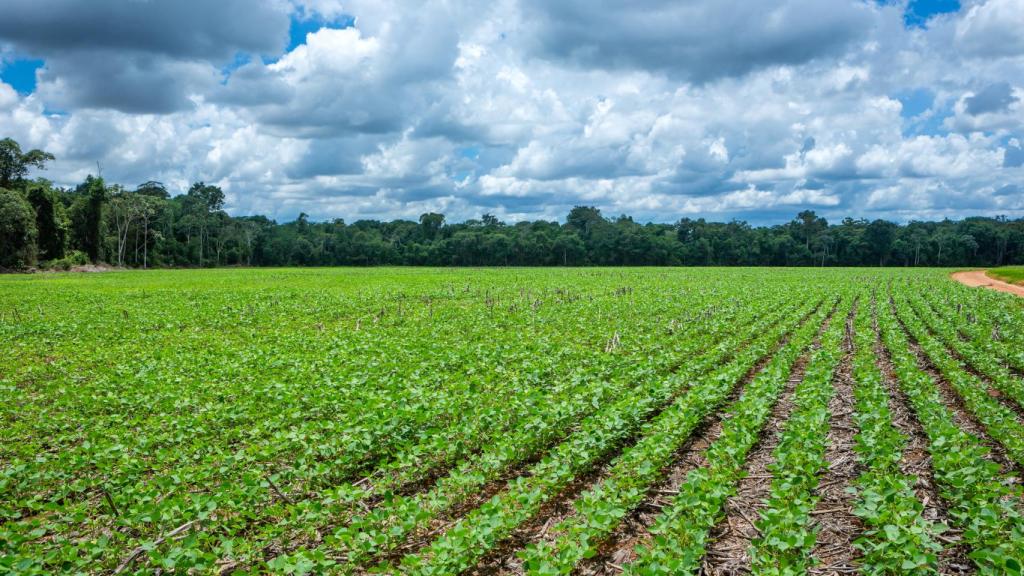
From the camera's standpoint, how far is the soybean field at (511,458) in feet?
15.9

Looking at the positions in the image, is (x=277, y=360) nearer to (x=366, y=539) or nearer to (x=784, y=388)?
(x=366, y=539)

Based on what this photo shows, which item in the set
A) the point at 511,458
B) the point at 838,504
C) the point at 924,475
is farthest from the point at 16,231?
the point at 924,475

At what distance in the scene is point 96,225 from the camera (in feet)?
235

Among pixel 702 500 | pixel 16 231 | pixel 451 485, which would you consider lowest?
pixel 451 485

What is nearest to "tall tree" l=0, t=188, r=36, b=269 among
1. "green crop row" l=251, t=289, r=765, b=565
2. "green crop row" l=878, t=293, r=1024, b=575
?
"green crop row" l=251, t=289, r=765, b=565

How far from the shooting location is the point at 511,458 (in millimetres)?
6871

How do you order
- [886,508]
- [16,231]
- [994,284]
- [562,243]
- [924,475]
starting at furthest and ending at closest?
[562,243] < [16,231] < [994,284] < [924,475] < [886,508]

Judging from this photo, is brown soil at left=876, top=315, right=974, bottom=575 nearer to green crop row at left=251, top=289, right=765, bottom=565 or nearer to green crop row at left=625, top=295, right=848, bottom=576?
green crop row at left=625, top=295, right=848, bottom=576

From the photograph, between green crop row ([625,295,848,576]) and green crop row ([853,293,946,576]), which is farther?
green crop row ([625,295,848,576])

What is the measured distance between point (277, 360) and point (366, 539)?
8.99 metres

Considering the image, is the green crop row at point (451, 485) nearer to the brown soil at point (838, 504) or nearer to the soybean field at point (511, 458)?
the soybean field at point (511, 458)

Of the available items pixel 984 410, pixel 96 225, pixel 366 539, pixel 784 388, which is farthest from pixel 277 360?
pixel 96 225

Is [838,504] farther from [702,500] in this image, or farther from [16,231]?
[16,231]

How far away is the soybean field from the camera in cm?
484
